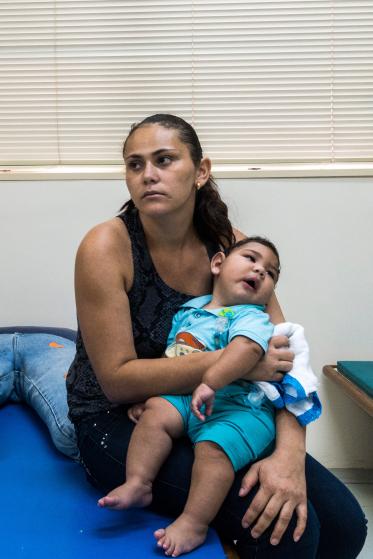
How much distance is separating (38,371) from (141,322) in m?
0.83

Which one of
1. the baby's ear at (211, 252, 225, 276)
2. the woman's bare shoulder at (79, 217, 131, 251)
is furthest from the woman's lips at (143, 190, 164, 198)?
the baby's ear at (211, 252, 225, 276)

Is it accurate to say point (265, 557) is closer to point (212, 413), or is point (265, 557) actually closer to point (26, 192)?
point (212, 413)

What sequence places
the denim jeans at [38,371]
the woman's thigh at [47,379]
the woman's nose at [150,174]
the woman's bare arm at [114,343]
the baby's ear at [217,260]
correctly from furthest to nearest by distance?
the denim jeans at [38,371] < the woman's thigh at [47,379] < the baby's ear at [217,260] < the woman's nose at [150,174] < the woman's bare arm at [114,343]

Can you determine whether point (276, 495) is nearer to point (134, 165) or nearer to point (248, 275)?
point (248, 275)

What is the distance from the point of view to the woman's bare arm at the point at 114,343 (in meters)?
1.41

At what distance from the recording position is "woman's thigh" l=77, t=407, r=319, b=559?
4.17ft

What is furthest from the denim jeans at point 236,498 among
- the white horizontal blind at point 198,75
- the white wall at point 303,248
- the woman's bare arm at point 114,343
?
the white horizontal blind at point 198,75

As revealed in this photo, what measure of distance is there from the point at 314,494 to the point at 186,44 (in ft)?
6.37

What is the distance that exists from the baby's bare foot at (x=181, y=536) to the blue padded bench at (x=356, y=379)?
0.98 m

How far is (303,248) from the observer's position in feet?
8.63

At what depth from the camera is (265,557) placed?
49.9 inches

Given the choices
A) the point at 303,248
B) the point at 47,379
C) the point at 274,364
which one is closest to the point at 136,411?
the point at 274,364

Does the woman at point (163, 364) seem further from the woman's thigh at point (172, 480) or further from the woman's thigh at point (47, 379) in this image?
the woman's thigh at point (47, 379)

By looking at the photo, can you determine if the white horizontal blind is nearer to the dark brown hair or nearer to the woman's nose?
the dark brown hair
